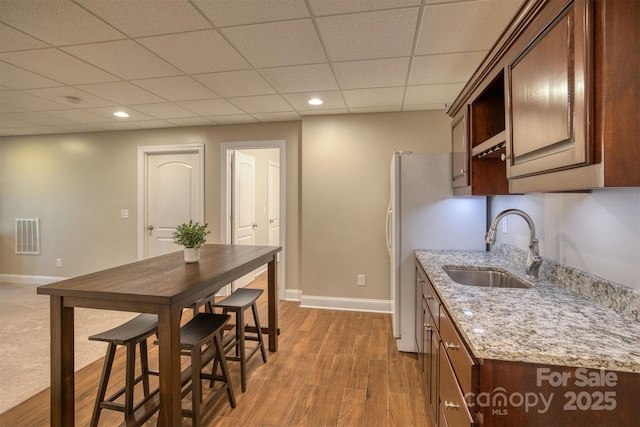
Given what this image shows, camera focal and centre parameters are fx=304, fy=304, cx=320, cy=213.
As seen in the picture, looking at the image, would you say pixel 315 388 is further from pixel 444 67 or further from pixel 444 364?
pixel 444 67

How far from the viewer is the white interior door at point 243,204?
4.45m

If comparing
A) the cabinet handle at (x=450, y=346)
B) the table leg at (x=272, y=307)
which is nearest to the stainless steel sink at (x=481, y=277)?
the cabinet handle at (x=450, y=346)

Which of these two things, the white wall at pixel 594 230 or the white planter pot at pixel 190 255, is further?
the white planter pot at pixel 190 255

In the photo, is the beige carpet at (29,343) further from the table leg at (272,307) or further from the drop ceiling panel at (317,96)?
the drop ceiling panel at (317,96)

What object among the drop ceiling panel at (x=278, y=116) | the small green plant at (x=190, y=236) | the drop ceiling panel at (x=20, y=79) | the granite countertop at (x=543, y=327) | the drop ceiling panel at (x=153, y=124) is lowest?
the granite countertop at (x=543, y=327)

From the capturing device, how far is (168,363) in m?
1.41

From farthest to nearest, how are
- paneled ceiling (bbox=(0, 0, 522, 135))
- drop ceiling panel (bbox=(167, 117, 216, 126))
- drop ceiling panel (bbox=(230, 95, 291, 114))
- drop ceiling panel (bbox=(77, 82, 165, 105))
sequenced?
1. drop ceiling panel (bbox=(167, 117, 216, 126))
2. drop ceiling panel (bbox=(230, 95, 291, 114))
3. drop ceiling panel (bbox=(77, 82, 165, 105))
4. paneled ceiling (bbox=(0, 0, 522, 135))

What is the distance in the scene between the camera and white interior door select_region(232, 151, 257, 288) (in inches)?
175

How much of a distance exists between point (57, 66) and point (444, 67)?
3.10m

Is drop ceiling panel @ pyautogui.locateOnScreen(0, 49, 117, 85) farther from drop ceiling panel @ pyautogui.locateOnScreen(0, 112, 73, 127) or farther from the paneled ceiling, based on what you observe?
drop ceiling panel @ pyautogui.locateOnScreen(0, 112, 73, 127)

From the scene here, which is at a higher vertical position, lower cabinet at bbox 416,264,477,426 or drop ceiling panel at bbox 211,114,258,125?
drop ceiling panel at bbox 211,114,258,125

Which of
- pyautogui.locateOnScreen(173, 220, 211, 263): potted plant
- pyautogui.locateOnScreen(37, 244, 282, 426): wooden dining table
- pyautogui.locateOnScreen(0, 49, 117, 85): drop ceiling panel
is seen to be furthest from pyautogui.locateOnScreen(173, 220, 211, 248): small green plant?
pyautogui.locateOnScreen(0, 49, 117, 85): drop ceiling panel

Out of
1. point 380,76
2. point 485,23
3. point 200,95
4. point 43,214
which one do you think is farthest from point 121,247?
point 485,23

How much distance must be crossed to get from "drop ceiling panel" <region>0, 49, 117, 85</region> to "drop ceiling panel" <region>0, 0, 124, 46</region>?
0.25 m
